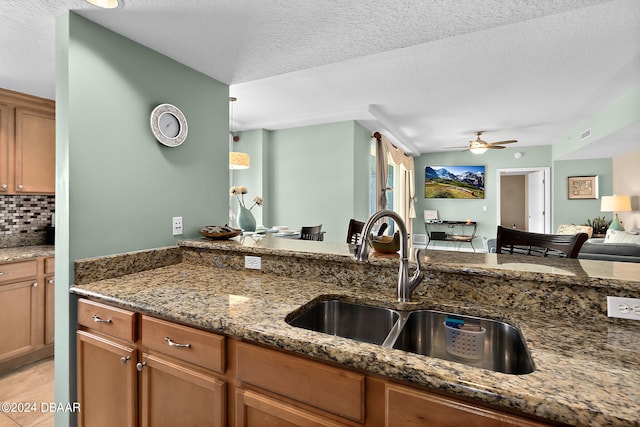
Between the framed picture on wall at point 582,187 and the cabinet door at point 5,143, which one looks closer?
the cabinet door at point 5,143

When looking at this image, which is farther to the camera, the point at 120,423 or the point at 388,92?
the point at 388,92

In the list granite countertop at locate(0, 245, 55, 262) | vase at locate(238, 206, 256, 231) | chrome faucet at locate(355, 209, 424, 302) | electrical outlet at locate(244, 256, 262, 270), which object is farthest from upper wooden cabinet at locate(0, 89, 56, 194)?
chrome faucet at locate(355, 209, 424, 302)

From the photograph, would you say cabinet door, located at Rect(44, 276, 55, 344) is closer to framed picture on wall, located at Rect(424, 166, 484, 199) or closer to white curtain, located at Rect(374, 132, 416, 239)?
white curtain, located at Rect(374, 132, 416, 239)

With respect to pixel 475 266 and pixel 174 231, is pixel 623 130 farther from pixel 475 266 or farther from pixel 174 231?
pixel 174 231

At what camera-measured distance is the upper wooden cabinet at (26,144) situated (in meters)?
2.69

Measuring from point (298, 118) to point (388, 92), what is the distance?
56.3 inches

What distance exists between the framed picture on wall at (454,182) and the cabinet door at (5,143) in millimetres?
7436

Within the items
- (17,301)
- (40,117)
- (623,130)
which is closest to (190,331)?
(17,301)

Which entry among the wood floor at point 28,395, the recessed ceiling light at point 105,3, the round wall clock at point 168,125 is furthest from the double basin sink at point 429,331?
the wood floor at point 28,395

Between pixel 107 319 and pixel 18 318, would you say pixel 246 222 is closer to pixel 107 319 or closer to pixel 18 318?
pixel 107 319

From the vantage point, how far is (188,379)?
1195 millimetres

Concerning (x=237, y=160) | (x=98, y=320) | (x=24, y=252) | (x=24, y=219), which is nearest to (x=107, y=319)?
(x=98, y=320)

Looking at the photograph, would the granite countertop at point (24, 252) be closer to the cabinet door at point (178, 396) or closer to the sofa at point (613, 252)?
the cabinet door at point (178, 396)

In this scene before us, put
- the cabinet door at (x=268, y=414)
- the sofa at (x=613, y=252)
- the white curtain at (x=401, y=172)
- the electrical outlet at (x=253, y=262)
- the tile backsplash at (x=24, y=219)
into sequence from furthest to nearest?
the white curtain at (x=401, y=172), the sofa at (x=613, y=252), the tile backsplash at (x=24, y=219), the electrical outlet at (x=253, y=262), the cabinet door at (x=268, y=414)
